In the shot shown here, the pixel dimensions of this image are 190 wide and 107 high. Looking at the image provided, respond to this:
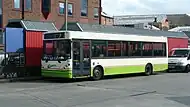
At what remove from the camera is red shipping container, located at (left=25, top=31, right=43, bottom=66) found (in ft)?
79.2

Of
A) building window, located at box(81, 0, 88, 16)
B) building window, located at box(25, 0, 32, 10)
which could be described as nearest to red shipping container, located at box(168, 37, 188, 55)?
building window, located at box(81, 0, 88, 16)

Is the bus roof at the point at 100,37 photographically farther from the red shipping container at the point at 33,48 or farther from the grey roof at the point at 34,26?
the grey roof at the point at 34,26

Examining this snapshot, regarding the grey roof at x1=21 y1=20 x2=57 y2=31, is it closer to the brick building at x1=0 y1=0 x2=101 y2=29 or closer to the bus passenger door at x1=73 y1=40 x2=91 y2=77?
the bus passenger door at x1=73 y1=40 x2=91 y2=77

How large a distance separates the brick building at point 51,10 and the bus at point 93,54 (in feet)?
61.5

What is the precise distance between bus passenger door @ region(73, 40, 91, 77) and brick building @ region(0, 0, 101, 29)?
2019cm

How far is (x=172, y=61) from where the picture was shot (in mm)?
30641

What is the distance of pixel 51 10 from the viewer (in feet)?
149

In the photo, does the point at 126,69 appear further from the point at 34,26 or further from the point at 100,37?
the point at 34,26

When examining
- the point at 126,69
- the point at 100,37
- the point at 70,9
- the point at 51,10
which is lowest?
the point at 126,69

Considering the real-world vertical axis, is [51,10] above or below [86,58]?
above

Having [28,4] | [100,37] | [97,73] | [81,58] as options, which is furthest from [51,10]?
[81,58]

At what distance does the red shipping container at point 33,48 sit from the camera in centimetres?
2414

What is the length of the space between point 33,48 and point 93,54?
4374 millimetres

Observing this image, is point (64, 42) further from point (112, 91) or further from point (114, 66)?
point (112, 91)
